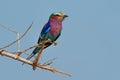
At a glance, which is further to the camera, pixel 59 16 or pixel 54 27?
pixel 54 27

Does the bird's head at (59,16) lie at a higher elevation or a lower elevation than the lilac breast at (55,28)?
higher

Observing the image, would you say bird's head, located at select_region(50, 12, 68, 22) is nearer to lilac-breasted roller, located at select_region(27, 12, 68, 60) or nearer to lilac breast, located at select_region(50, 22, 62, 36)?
lilac-breasted roller, located at select_region(27, 12, 68, 60)

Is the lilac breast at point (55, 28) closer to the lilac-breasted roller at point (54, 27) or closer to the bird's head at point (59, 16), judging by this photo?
the lilac-breasted roller at point (54, 27)

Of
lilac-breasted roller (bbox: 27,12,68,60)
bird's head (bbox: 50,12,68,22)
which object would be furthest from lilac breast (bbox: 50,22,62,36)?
bird's head (bbox: 50,12,68,22)

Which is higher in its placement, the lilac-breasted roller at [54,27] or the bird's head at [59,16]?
the bird's head at [59,16]

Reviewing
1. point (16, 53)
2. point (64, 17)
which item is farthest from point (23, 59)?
point (64, 17)

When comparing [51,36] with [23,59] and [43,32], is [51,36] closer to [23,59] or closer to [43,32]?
[43,32]

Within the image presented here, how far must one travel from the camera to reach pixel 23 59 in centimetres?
449

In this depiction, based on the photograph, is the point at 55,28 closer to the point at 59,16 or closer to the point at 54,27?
the point at 54,27

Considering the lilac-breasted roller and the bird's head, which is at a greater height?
the bird's head

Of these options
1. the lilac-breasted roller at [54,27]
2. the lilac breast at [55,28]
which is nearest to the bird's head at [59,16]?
the lilac-breasted roller at [54,27]

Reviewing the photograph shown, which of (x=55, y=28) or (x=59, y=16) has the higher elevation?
(x=59, y=16)

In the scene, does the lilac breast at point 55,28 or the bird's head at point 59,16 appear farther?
the lilac breast at point 55,28

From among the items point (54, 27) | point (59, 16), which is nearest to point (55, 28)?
point (54, 27)
